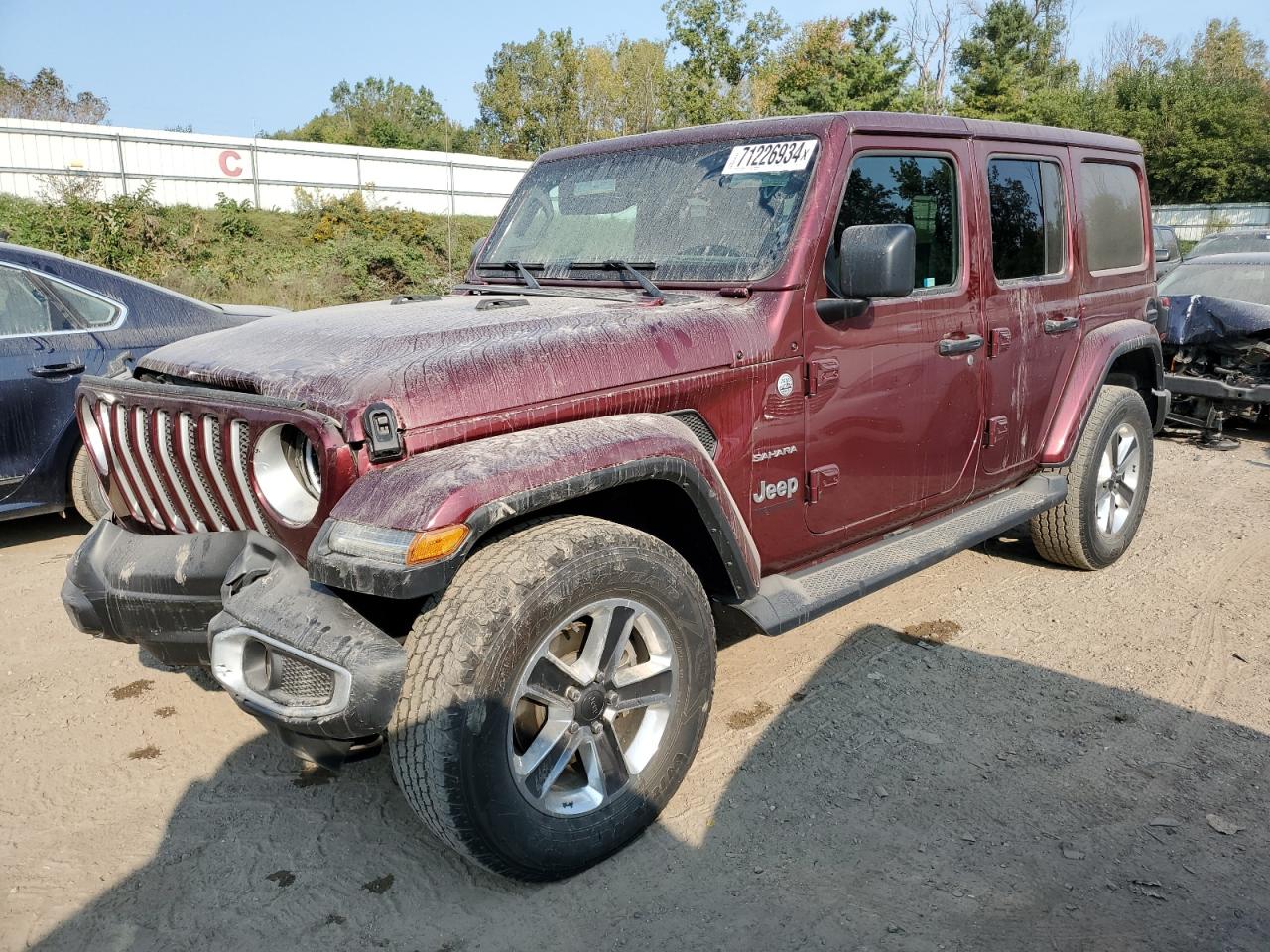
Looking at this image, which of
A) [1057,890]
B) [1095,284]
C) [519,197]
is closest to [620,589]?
[1057,890]

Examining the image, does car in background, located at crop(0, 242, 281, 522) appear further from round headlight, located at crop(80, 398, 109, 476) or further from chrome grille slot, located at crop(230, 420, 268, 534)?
chrome grille slot, located at crop(230, 420, 268, 534)

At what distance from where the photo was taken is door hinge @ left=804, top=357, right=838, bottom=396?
335cm

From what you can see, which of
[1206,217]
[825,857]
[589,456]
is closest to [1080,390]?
[825,857]

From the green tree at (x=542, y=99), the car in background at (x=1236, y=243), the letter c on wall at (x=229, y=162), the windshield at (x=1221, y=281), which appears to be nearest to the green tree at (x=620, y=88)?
the green tree at (x=542, y=99)

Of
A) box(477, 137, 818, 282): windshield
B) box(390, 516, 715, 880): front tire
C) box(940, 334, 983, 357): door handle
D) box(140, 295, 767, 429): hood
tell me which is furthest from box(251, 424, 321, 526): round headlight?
box(940, 334, 983, 357): door handle

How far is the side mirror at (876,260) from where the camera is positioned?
3.19 m

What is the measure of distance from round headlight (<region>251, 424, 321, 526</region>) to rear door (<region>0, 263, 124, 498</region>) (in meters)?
3.37

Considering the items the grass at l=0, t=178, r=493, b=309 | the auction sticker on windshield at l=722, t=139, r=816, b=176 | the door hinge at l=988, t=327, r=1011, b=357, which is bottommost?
the door hinge at l=988, t=327, r=1011, b=357

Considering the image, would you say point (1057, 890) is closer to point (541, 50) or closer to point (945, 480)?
point (945, 480)

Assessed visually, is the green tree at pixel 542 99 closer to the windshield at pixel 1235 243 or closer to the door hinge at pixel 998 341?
the windshield at pixel 1235 243

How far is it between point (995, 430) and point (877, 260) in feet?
4.65

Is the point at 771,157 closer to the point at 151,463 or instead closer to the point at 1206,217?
the point at 151,463

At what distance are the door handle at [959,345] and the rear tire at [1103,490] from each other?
1.10 meters

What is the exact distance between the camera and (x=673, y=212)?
3.62 metres
